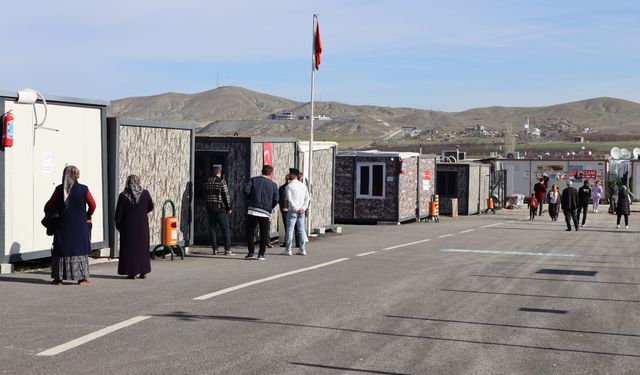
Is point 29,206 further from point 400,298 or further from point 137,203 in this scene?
point 400,298

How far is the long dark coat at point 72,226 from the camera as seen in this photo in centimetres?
1335

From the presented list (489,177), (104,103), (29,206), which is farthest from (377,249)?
(489,177)

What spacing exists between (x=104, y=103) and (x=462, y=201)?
30080 millimetres

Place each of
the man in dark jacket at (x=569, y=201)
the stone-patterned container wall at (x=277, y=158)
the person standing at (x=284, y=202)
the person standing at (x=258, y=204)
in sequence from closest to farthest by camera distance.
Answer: the person standing at (x=258, y=204)
the person standing at (x=284, y=202)
the stone-patterned container wall at (x=277, y=158)
the man in dark jacket at (x=569, y=201)

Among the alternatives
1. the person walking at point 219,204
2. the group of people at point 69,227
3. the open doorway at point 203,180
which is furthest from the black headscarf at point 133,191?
the open doorway at point 203,180

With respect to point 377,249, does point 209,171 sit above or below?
above

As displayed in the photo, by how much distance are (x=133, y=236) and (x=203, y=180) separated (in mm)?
7553

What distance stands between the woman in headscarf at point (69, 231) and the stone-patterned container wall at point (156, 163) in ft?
12.7

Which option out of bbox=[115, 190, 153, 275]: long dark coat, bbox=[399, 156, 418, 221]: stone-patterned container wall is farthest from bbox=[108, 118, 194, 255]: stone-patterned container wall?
bbox=[399, 156, 418, 221]: stone-patterned container wall

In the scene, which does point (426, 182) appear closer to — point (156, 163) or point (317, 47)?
point (317, 47)

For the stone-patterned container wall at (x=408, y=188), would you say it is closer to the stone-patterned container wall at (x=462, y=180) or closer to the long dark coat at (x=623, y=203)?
the long dark coat at (x=623, y=203)

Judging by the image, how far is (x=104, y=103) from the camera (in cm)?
1714

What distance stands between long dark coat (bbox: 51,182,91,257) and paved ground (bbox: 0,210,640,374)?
56 cm

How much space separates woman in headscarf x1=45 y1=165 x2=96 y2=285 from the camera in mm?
13359
